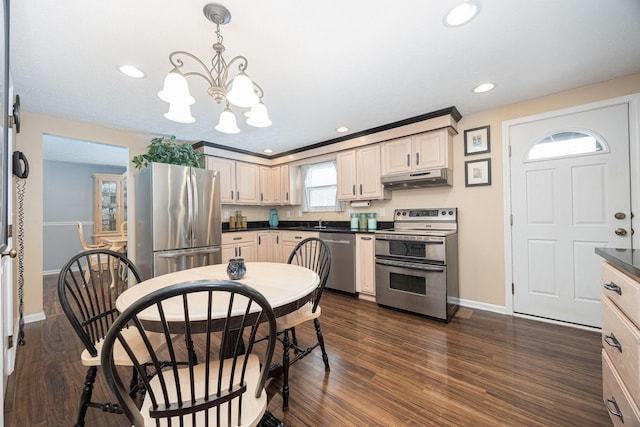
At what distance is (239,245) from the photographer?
3.97 metres

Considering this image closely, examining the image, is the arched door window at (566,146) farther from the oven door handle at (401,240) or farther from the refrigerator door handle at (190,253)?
the refrigerator door handle at (190,253)

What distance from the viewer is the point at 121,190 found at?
613cm

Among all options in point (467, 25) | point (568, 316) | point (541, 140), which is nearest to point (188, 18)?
point (467, 25)

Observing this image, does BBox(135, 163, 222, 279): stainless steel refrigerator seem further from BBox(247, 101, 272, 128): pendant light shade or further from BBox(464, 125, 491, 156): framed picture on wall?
BBox(464, 125, 491, 156): framed picture on wall

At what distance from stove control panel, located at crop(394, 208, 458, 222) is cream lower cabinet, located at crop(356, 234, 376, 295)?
1.87ft

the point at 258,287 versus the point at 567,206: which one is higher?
the point at 567,206

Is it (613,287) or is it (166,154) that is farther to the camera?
(166,154)

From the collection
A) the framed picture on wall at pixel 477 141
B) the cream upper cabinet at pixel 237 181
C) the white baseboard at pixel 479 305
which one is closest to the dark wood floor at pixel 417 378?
the white baseboard at pixel 479 305

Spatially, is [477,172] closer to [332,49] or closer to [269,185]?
[332,49]

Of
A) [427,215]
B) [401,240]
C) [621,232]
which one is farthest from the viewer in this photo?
[427,215]

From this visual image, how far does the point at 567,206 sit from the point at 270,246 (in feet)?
12.7

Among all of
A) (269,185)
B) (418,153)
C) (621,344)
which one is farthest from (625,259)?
(269,185)

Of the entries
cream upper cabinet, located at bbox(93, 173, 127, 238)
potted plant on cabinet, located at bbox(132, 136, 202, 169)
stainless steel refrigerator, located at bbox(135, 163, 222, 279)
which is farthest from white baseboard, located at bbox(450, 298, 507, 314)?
cream upper cabinet, located at bbox(93, 173, 127, 238)

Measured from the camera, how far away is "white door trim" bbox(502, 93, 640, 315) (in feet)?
7.27
